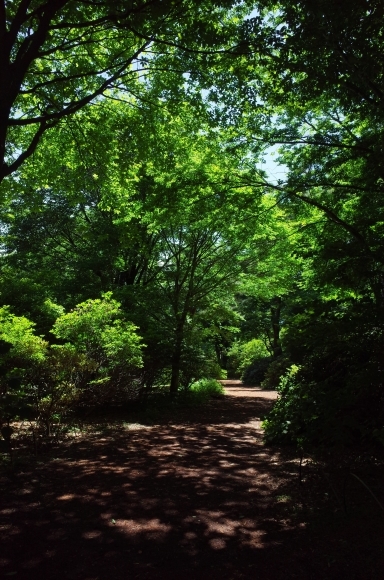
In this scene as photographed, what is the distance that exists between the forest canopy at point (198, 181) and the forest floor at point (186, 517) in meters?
0.69

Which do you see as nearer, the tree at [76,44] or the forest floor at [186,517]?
the forest floor at [186,517]

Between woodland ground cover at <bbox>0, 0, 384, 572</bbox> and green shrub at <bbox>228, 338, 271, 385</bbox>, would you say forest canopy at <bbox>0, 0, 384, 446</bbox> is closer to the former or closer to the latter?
woodland ground cover at <bbox>0, 0, 384, 572</bbox>

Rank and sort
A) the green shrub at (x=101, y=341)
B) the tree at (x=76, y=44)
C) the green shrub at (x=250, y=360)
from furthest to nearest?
1. the green shrub at (x=250, y=360)
2. the green shrub at (x=101, y=341)
3. the tree at (x=76, y=44)

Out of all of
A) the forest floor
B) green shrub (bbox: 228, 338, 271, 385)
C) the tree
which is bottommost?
the forest floor

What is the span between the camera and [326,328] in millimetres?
4270

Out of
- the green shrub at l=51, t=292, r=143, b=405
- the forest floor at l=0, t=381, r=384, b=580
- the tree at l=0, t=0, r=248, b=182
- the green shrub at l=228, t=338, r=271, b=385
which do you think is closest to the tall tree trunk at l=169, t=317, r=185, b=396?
the green shrub at l=51, t=292, r=143, b=405

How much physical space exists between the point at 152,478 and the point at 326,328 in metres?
2.97

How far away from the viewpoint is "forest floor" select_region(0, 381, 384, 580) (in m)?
2.86

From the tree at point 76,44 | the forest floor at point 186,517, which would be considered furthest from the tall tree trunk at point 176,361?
the tree at point 76,44

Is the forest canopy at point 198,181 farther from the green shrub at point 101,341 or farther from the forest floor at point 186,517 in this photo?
the forest floor at point 186,517

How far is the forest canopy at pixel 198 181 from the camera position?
4.12m

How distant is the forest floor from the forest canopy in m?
0.69

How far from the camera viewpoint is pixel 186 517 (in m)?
3.79

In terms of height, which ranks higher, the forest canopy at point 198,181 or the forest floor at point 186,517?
the forest canopy at point 198,181
